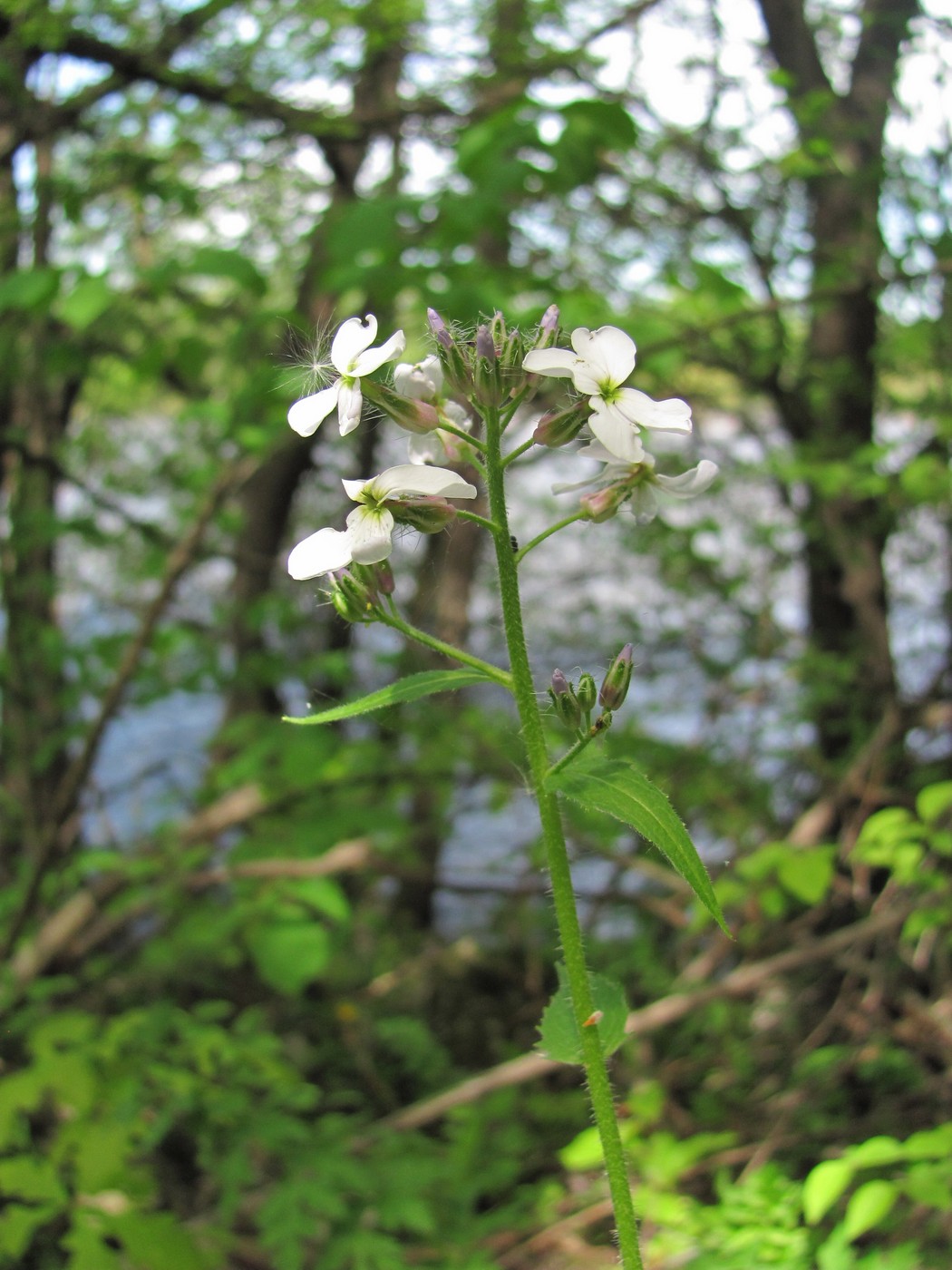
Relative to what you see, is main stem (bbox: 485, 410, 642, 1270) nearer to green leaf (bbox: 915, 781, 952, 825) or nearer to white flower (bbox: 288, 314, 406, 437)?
white flower (bbox: 288, 314, 406, 437)

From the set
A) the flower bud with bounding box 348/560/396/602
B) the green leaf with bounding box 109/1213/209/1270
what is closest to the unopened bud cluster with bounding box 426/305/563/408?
the flower bud with bounding box 348/560/396/602

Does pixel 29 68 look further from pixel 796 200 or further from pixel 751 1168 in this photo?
pixel 751 1168

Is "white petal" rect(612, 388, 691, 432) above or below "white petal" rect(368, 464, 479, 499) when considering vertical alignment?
above

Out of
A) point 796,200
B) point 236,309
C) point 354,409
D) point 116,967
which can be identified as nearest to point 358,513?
point 354,409

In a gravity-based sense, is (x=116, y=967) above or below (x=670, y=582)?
below

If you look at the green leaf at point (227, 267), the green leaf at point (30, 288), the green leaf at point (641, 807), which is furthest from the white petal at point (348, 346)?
the green leaf at point (30, 288)

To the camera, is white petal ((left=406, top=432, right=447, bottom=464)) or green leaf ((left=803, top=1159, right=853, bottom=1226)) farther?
green leaf ((left=803, top=1159, right=853, bottom=1226))
